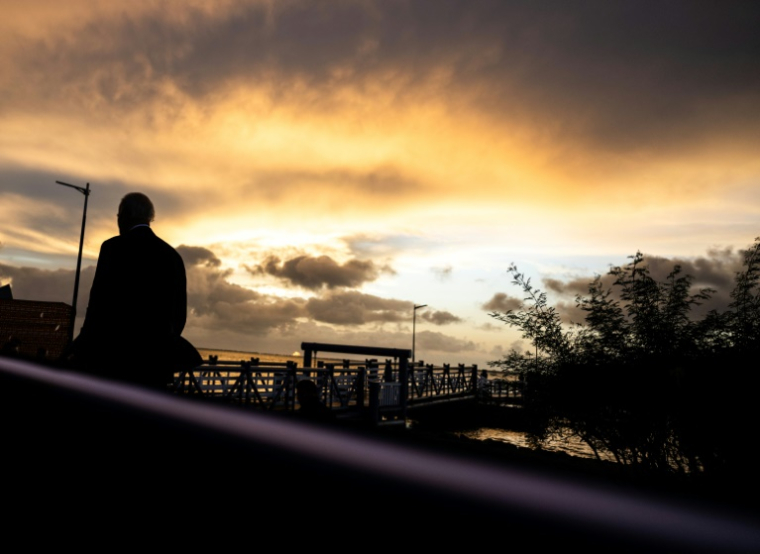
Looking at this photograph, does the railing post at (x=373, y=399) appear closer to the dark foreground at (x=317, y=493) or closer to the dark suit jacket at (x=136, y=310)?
the dark suit jacket at (x=136, y=310)

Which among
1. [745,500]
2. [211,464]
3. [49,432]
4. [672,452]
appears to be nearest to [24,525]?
[49,432]

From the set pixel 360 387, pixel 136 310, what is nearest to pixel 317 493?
pixel 136 310

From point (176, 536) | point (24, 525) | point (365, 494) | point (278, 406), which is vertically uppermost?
point (365, 494)

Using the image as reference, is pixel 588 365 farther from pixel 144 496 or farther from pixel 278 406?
pixel 278 406

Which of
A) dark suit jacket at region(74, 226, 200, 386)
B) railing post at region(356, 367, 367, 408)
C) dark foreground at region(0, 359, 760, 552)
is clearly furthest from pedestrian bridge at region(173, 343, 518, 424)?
dark foreground at region(0, 359, 760, 552)

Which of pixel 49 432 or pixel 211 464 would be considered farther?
pixel 49 432

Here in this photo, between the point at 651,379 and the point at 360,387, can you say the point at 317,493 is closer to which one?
the point at 651,379

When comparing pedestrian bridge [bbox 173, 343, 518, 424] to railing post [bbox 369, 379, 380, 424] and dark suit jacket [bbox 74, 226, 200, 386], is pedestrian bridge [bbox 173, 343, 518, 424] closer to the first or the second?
railing post [bbox 369, 379, 380, 424]

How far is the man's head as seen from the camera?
11.1ft

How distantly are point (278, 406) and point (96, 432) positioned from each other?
62.6ft

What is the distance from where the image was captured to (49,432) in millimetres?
1164

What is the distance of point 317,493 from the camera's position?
55 centimetres

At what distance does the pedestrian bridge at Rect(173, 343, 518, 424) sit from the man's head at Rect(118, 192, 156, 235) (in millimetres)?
8132

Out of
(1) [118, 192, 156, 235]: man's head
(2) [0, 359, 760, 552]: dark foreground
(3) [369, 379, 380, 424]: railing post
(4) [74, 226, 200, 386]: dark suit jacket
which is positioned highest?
(1) [118, 192, 156, 235]: man's head
